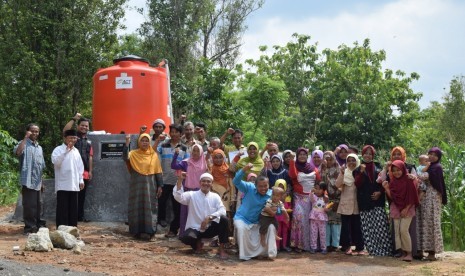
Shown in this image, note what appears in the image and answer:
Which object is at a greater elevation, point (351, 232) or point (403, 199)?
point (403, 199)

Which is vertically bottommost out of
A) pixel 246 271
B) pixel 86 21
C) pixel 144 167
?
pixel 246 271

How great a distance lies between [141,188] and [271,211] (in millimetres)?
1904

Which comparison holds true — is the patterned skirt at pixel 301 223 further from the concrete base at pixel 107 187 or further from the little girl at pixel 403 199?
the concrete base at pixel 107 187

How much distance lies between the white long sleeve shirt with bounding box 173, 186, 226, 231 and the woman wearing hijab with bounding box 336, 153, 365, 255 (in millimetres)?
1613

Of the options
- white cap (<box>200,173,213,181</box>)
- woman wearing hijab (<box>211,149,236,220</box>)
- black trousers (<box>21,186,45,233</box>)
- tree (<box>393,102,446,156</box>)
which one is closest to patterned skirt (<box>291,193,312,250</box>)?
woman wearing hijab (<box>211,149,236,220</box>)

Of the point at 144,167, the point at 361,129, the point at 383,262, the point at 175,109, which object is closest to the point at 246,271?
the point at 383,262

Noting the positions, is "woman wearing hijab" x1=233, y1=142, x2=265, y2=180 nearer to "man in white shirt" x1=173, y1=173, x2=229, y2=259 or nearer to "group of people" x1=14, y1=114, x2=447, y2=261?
"group of people" x1=14, y1=114, x2=447, y2=261

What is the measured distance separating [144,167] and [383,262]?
3.36 metres

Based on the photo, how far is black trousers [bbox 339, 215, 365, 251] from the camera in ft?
24.5

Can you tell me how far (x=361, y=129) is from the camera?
67.4 ft

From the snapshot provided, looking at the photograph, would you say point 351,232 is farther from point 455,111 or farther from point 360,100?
point 455,111

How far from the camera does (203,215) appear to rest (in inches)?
278

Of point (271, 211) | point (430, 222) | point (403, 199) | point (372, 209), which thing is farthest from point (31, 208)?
point (430, 222)

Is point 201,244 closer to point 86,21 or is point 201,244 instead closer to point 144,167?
point 144,167
